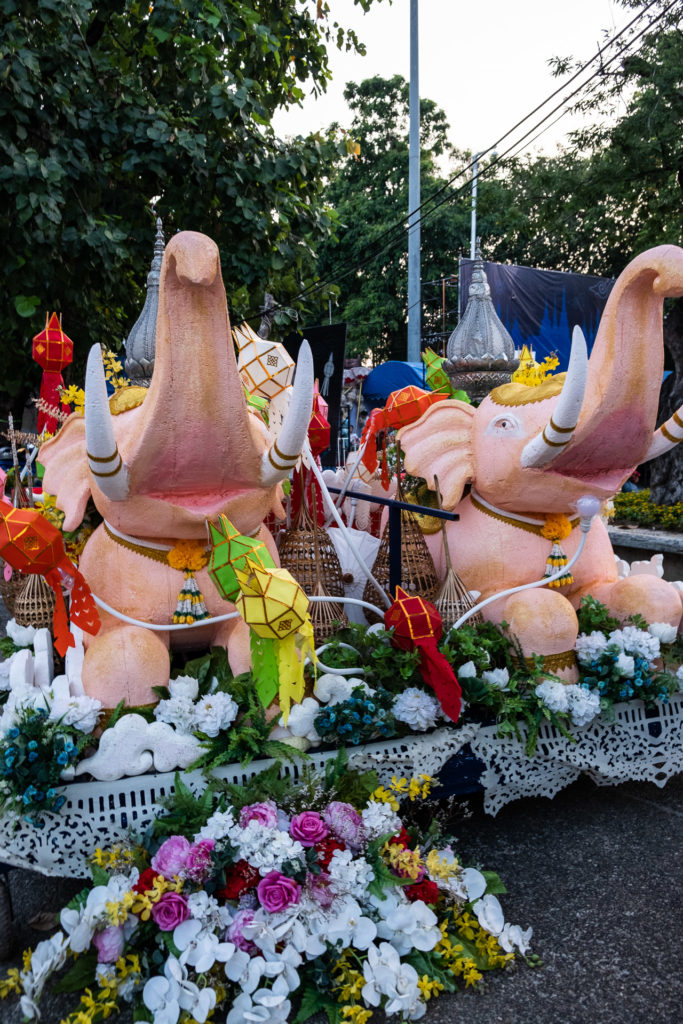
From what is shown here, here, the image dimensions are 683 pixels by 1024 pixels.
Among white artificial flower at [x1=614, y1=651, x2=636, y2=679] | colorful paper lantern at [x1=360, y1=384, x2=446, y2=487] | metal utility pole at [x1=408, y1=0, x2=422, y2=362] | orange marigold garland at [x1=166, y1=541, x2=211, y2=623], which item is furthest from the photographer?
metal utility pole at [x1=408, y1=0, x2=422, y2=362]

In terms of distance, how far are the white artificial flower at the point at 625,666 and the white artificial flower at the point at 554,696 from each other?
24cm

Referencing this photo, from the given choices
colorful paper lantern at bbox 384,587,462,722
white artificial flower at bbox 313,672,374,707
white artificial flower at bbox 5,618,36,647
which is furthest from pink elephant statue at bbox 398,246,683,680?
white artificial flower at bbox 5,618,36,647

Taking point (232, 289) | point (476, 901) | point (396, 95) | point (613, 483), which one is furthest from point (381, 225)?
point (476, 901)

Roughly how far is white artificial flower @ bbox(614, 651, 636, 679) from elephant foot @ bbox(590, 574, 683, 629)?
29 cm

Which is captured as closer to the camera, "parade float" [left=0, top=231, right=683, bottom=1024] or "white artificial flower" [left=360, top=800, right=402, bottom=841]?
"parade float" [left=0, top=231, right=683, bottom=1024]

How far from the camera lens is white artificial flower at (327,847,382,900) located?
89.7 inches

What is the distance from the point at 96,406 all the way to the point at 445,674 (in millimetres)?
1420

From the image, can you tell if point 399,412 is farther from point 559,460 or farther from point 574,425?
point 574,425

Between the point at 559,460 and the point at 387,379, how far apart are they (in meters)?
9.55

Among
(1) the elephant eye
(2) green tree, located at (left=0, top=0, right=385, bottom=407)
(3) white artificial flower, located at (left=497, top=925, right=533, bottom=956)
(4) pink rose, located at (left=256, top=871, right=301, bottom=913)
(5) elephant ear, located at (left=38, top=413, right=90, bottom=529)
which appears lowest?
(3) white artificial flower, located at (left=497, top=925, right=533, bottom=956)

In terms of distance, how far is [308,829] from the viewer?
2.33 meters

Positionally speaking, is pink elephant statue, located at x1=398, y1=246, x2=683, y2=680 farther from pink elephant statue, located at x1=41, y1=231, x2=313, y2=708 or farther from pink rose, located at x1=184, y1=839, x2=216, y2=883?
pink rose, located at x1=184, y1=839, x2=216, y2=883

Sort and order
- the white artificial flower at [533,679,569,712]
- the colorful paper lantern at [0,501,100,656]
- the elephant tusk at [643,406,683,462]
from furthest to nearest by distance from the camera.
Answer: the elephant tusk at [643,406,683,462] < the white artificial flower at [533,679,569,712] < the colorful paper lantern at [0,501,100,656]

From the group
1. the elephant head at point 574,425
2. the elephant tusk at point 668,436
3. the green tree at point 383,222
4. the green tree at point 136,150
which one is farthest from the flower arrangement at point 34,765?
the green tree at point 383,222
